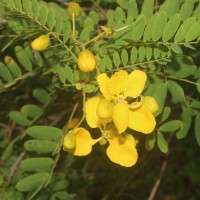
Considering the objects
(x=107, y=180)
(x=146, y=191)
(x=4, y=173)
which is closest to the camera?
(x=4, y=173)

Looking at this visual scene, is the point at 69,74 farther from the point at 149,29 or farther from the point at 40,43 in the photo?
the point at 149,29

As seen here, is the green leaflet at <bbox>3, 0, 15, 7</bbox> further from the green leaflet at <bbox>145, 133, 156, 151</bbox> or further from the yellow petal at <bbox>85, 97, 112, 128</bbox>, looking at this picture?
the green leaflet at <bbox>145, 133, 156, 151</bbox>

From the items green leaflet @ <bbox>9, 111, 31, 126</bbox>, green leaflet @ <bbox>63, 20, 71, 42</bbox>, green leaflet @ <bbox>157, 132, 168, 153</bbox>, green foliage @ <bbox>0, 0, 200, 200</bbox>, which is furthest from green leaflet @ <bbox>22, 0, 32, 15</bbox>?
green leaflet @ <bbox>157, 132, 168, 153</bbox>

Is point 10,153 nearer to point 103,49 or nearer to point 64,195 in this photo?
point 64,195

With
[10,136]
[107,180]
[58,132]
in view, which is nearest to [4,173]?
[10,136]

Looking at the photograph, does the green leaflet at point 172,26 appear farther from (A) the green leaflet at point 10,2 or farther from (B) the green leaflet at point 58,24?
(A) the green leaflet at point 10,2

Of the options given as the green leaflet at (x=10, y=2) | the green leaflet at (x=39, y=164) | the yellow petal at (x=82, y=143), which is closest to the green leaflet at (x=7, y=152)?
the green leaflet at (x=39, y=164)
